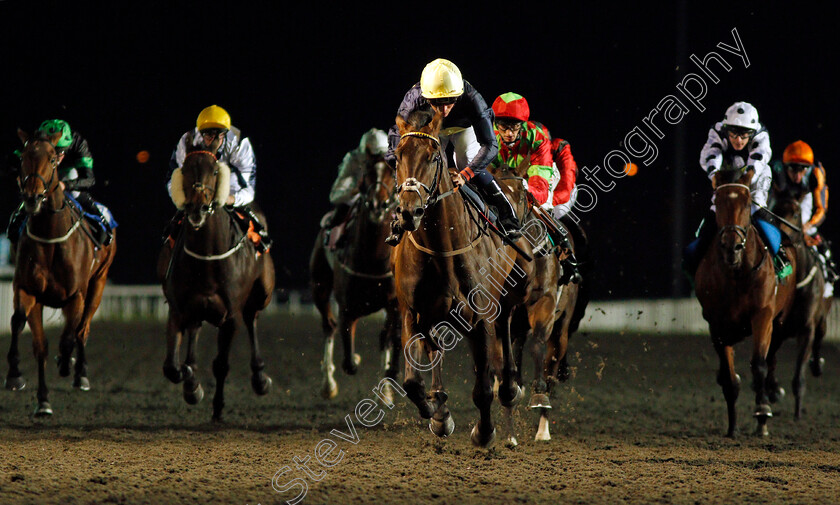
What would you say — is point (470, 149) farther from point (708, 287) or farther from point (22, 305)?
point (22, 305)

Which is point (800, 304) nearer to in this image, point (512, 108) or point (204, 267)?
point (512, 108)

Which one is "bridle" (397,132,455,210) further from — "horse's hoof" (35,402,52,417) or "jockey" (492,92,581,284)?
"horse's hoof" (35,402,52,417)

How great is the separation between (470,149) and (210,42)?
16.2m

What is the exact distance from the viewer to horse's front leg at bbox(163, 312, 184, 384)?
774 centimetres

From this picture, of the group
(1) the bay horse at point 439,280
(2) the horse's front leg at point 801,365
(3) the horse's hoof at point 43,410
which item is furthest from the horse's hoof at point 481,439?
(2) the horse's front leg at point 801,365

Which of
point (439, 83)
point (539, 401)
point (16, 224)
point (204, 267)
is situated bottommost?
point (539, 401)

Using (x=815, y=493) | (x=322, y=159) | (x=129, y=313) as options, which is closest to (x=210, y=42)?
(x=129, y=313)

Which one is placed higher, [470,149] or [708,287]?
[470,149]

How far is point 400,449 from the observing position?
6902 mm

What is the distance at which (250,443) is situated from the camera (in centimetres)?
711

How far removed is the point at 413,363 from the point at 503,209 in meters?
1.34

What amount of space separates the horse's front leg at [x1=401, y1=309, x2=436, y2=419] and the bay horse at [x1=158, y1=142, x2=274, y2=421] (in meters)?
2.51

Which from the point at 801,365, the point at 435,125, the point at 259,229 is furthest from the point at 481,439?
the point at 801,365

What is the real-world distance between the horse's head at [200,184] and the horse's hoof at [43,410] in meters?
2.31
